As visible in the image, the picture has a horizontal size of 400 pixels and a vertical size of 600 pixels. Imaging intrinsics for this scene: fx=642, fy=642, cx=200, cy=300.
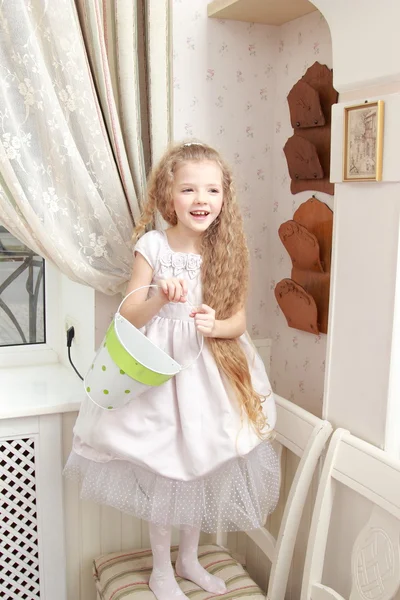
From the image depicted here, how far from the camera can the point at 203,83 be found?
1.75m

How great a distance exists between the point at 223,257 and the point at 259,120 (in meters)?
0.60

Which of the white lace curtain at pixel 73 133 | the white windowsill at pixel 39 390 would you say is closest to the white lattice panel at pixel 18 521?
the white windowsill at pixel 39 390

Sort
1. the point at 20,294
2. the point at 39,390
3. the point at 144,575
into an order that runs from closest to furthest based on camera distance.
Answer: the point at 144,575, the point at 39,390, the point at 20,294

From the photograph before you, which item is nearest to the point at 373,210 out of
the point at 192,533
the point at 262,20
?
the point at 262,20

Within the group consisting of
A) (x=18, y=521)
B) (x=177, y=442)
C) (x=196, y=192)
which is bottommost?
(x=18, y=521)

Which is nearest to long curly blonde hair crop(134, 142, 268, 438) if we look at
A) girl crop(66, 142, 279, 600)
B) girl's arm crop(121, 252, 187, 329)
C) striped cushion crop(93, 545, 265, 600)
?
girl crop(66, 142, 279, 600)

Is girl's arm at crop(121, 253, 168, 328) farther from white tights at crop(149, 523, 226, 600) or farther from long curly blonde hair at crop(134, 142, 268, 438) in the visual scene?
white tights at crop(149, 523, 226, 600)

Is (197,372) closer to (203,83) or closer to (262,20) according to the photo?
(203,83)

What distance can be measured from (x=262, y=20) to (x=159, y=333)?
3.11 feet

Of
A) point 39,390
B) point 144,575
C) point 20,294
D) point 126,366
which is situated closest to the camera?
point 126,366

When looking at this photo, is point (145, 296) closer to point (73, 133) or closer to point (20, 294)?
point (73, 133)

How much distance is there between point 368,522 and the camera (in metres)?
1.30

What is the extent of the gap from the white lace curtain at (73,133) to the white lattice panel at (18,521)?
0.48 metres

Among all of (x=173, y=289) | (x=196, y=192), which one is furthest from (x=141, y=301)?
(x=196, y=192)
